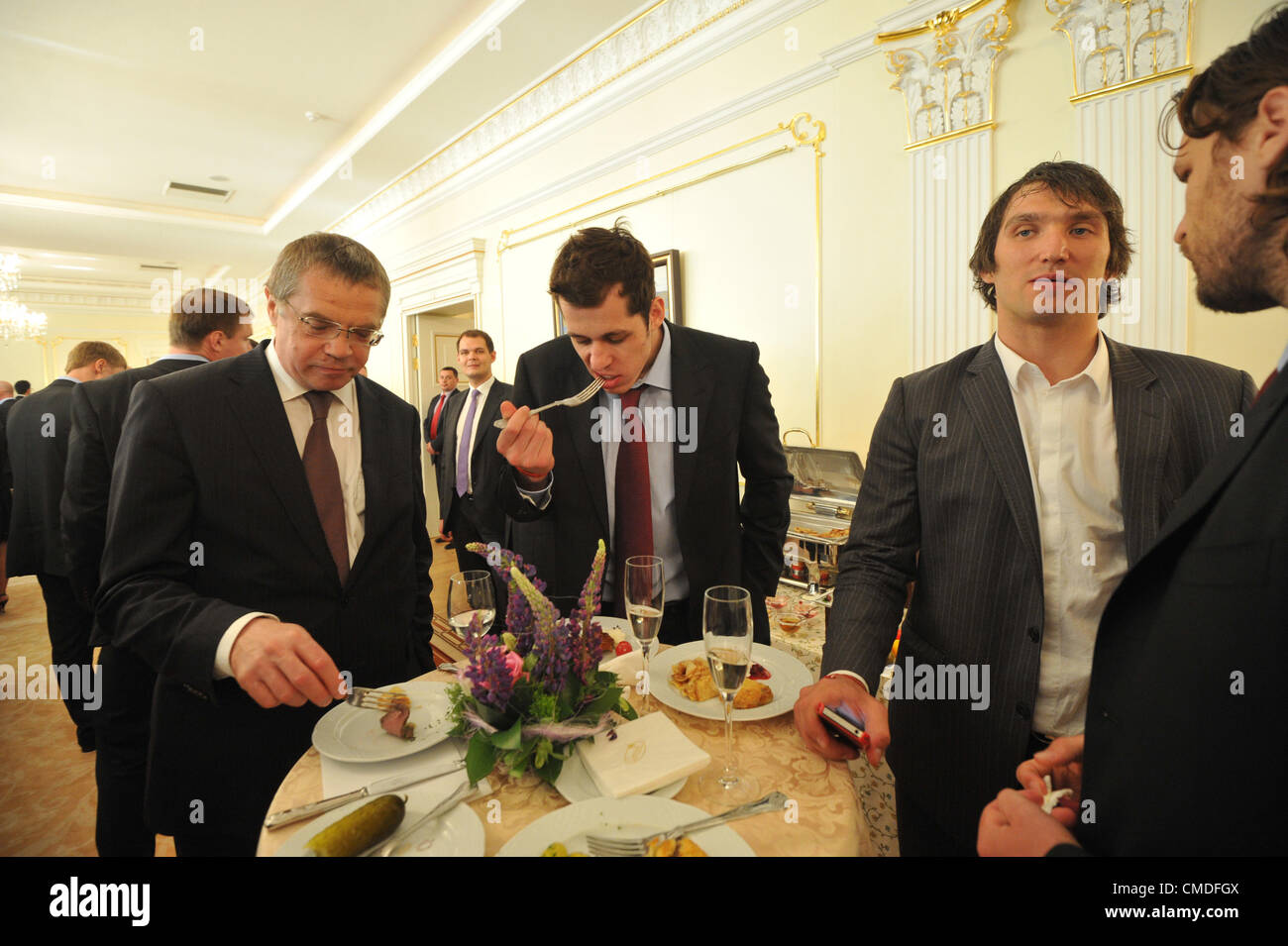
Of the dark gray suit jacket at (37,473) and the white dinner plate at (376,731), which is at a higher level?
the dark gray suit jacket at (37,473)

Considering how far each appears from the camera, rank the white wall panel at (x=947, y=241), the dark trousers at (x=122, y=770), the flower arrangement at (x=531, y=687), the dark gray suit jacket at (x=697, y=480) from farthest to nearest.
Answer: the white wall panel at (x=947, y=241)
the dark trousers at (x=122, y=770)
the dark gray suit jacket at (x=697, y=480)
the flower arrangement at (x=531, y=687)

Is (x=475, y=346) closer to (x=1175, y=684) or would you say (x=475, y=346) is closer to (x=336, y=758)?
(x=336, y=758)

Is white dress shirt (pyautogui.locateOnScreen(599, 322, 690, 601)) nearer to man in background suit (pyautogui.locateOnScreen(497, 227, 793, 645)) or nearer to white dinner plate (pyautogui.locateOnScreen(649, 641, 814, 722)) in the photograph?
man in background suit (pyautogui.locateOnScreen(497, 227, 793, 645))

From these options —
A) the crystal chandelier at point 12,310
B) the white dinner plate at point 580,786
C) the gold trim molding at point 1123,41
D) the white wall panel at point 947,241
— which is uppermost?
the crystal chandelier at point 12,310

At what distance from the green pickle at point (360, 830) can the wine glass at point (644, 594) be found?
0.48m

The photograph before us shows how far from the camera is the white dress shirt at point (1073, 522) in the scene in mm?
1177

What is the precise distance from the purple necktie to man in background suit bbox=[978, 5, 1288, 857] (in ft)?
15.2

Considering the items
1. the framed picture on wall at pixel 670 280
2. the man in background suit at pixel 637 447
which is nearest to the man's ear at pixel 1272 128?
the man in background suit at pixel 637 447

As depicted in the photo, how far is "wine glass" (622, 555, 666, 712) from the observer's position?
1106 millimetres

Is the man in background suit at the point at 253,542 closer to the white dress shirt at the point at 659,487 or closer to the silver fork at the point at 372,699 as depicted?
the silver fork at the point at 372,699

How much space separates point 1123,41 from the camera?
2.17 meters

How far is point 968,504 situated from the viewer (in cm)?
126

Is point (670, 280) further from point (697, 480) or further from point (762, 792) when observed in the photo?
point (762, 792)
